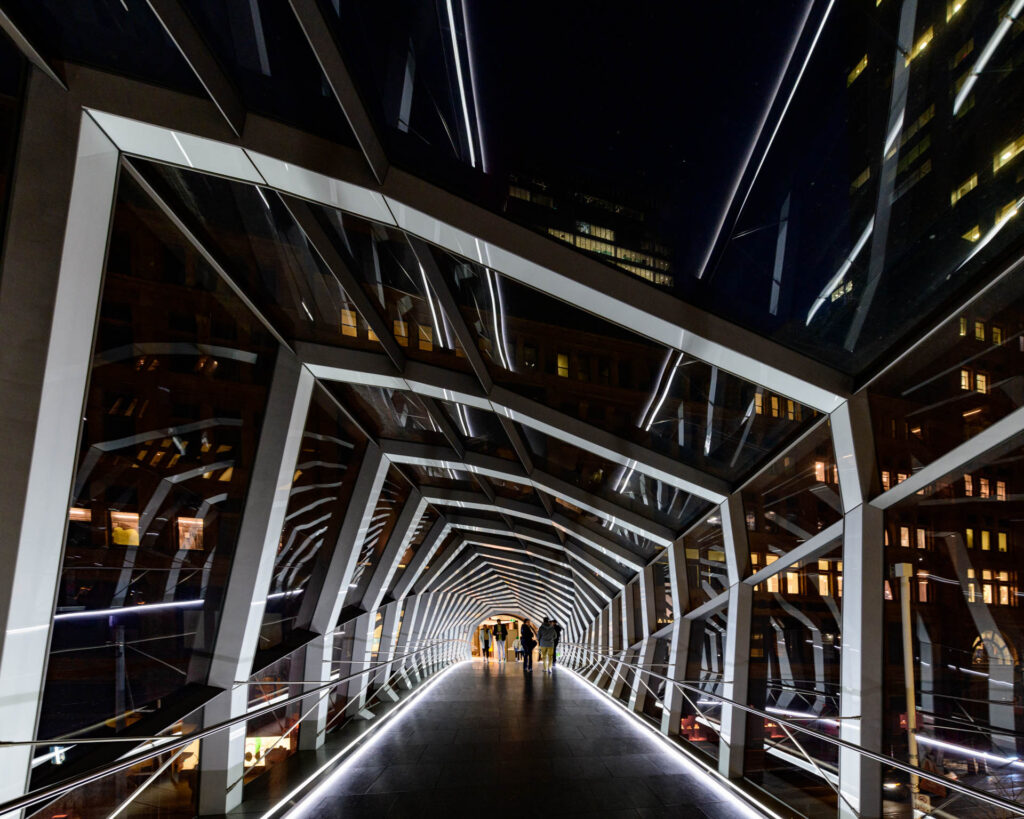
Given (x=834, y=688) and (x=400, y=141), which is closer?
(x=400, y=141)

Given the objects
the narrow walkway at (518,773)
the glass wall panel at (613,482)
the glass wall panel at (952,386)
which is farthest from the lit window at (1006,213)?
the glass wall panel at (613,482)

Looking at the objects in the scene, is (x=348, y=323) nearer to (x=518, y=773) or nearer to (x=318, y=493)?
(x=318, y=493)

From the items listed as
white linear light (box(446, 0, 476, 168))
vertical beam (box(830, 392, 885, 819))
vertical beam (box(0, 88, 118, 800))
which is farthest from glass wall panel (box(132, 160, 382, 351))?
vertical beam (box(830, 392, 885, 819))

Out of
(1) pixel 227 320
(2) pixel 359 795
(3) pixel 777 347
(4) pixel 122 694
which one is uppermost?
(1) pixel 227 320

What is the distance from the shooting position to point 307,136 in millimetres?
4340

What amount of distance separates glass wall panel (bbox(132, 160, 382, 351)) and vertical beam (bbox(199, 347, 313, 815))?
32.8 inches

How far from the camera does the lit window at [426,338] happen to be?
750 centimetres

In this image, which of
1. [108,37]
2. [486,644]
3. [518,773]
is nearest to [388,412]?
[518,773]

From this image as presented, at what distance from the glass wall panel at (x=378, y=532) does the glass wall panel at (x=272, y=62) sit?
9.63 meters

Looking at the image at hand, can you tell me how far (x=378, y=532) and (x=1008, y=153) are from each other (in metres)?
13.9

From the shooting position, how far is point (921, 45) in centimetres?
300

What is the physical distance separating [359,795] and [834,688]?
31.9 ft

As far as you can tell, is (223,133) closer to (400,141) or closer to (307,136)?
(307,136)

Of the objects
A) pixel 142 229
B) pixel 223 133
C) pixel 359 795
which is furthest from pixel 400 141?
pixel 359 795
